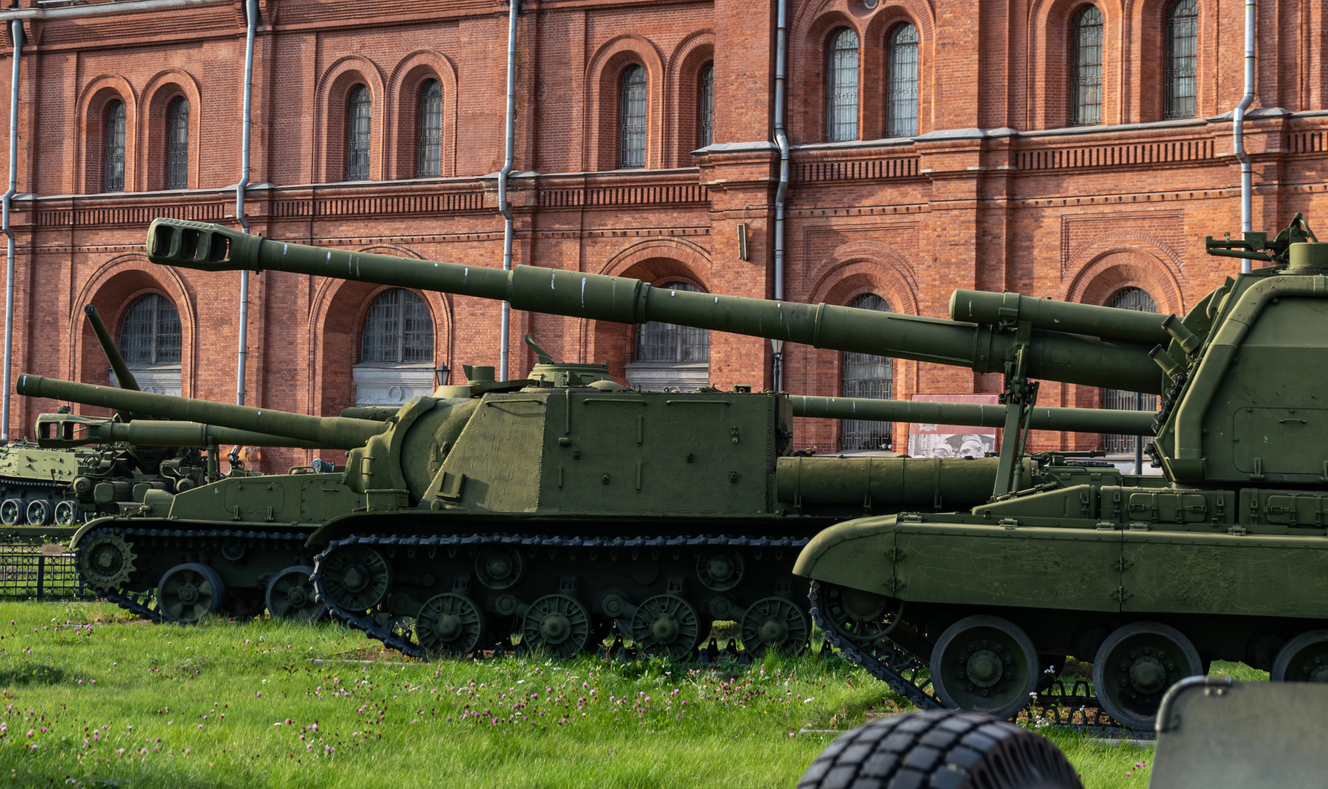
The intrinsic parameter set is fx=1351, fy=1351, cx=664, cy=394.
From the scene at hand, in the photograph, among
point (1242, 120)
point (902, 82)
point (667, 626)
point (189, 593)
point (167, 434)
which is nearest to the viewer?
point (667, 626)

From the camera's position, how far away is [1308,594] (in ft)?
23.5

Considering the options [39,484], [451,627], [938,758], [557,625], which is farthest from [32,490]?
[938,758]

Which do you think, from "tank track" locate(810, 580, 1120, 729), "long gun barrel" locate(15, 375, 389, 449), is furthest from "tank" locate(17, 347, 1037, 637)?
"tank track" locate(810, 580, 1120, 729)

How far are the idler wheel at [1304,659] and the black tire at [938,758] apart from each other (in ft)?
17.1

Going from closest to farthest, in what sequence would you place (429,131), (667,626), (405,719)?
(405,719) → (667,626) → (429,131)

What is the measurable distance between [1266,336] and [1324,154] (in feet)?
50.4

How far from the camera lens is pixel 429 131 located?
2773 centimetres

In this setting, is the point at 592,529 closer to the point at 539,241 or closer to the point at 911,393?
the point at 911,393

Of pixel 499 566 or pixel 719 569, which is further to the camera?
pixel 499 566

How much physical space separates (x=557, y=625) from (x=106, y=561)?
5252 millimetres

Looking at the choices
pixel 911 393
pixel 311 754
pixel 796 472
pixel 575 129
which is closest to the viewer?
pixel 311 754

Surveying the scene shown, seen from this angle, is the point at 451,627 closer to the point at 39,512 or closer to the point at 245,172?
the point at 39,512

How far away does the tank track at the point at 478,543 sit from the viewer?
33.6 feet

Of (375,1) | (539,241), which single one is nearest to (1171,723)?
(539,241)
